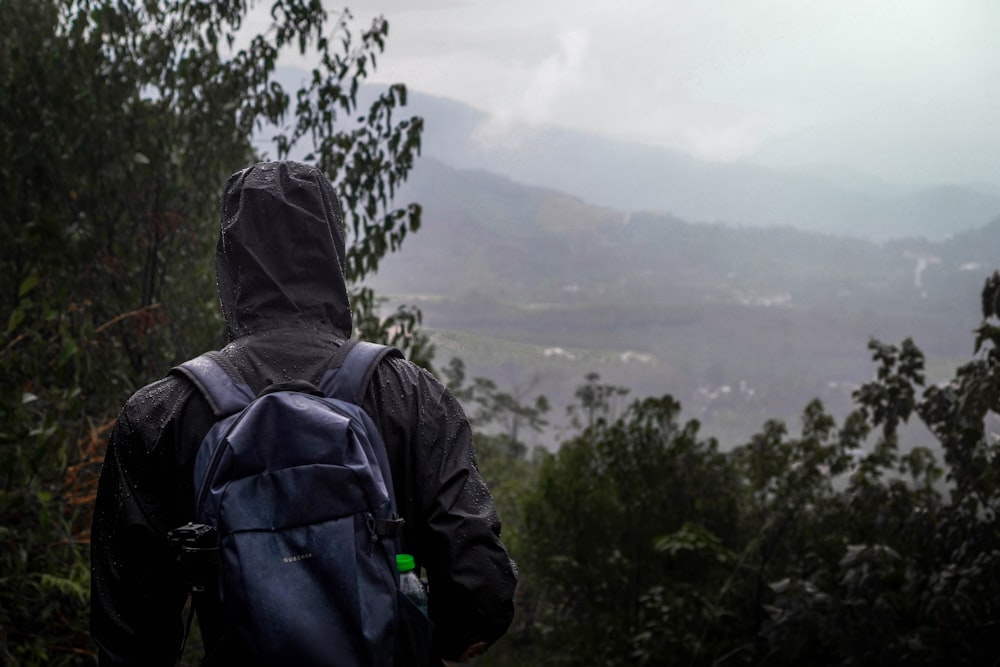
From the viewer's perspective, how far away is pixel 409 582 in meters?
1.52

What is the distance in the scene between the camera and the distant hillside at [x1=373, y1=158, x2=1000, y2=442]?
346 ft

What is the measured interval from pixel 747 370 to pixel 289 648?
123404 mm

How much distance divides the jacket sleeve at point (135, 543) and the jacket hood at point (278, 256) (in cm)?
26

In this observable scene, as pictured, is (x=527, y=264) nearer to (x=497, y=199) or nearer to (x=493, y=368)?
(x=497, y=199)

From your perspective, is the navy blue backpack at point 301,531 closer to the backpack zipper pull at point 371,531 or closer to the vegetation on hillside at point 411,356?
the backpack zipper pull at point 371,531

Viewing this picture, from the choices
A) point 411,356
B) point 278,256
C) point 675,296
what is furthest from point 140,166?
point 675,296

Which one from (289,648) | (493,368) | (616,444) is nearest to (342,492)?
(289,648)

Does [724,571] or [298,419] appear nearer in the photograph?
[298,419]

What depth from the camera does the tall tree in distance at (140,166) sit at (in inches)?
188

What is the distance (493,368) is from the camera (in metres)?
98.1

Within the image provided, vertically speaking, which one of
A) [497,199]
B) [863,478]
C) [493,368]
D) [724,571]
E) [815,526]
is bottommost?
[493,368]

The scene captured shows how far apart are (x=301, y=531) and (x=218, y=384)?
32 cm

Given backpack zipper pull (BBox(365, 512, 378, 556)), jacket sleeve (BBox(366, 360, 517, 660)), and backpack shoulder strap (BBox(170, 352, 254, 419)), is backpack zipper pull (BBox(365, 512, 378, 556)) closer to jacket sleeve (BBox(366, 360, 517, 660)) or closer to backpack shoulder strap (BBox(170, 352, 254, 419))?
jacket sleeve (BBox(366, 360, 517, 660))

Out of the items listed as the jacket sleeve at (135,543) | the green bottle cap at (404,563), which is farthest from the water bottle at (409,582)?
the jacket sleeve at (135,543)
